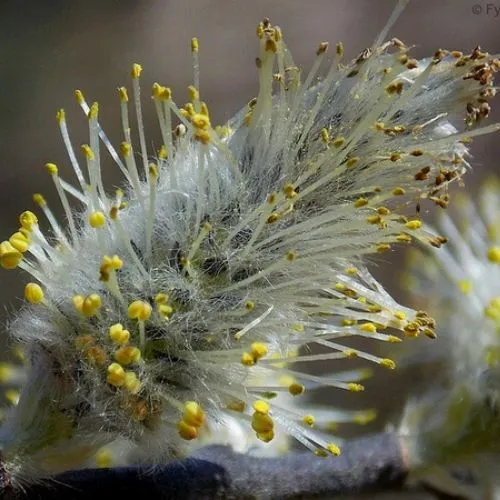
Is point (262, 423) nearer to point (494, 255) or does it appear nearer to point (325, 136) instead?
point (325, 136)

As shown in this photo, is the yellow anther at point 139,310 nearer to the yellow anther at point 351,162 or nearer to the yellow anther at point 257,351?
the yellow anther at point 257,351

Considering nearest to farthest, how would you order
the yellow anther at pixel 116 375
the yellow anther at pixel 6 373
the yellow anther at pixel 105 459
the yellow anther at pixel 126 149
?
the yellow anther at pixel 116 375 → the yellow anther at pixel 126 149 → the yellow anther at pixel 105 459 → the yellow anther at pixel 6 373

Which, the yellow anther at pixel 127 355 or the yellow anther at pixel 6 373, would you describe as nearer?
the yellow anther at pixel 127 355

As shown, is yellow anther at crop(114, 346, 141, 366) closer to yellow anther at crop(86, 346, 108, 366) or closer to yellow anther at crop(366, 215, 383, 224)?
yellow anther at crop(86, 346, 108, 366)

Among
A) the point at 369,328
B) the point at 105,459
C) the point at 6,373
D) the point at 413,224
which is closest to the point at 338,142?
the point at 413,224

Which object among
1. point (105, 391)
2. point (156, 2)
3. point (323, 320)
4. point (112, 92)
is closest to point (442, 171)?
point (323, 320)

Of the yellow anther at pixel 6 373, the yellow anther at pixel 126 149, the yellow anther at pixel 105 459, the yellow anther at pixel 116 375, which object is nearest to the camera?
the yellow anther at pixel 116 375

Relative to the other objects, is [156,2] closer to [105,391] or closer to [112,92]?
[112,92]

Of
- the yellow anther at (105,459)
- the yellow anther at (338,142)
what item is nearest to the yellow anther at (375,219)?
the yellow anther at (338,142)

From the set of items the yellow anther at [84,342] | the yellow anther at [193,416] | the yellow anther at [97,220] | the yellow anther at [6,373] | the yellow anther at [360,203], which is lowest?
the yellow anther at [6,373]
